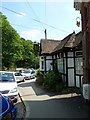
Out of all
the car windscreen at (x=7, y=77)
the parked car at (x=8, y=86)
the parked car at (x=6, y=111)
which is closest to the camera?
the parked car at (x=6, y=111)

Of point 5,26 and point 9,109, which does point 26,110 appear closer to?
point 9,109

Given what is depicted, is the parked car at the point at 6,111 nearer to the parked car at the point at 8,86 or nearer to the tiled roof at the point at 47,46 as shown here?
the parked car at the point at 8,86

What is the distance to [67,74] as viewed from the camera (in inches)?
845

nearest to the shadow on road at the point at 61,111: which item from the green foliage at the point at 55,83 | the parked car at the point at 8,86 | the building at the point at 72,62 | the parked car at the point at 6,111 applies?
the parked car at the point at 8,86

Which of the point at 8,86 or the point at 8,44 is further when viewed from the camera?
the point at 8,44

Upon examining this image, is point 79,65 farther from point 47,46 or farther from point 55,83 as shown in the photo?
point 47,46

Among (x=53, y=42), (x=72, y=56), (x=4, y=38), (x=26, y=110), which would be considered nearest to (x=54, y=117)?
(x=26, y=110)

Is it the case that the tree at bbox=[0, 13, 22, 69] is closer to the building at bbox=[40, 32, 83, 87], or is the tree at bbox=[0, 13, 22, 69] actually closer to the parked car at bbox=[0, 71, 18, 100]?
the building at bbox=[40, 32, 83, 87]

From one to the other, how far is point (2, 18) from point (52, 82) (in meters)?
29.8

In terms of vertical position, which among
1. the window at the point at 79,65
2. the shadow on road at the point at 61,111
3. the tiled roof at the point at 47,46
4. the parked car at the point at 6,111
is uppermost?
the tiled roof at the point at 47,46

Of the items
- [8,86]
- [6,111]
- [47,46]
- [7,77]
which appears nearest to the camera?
[6,111]

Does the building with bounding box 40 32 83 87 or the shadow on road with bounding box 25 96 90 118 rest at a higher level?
the building with bounding box 40 32 83 87

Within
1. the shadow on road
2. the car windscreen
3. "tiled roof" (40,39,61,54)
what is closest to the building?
the car windscreen

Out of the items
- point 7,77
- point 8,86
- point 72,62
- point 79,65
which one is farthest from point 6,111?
point 72,62
